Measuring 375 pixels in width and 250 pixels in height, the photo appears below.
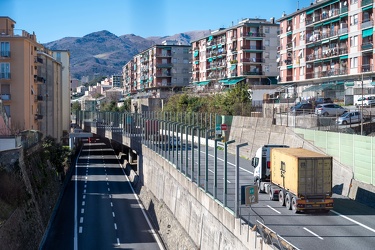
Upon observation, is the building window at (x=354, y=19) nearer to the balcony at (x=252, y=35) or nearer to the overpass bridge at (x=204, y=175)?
the overpass bridge at (x=204, y=175)

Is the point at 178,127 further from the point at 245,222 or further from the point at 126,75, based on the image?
the point at 126,75

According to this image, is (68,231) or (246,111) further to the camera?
(246,111)

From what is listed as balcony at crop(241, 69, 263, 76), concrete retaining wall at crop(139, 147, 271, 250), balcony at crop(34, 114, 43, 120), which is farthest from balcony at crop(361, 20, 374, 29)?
balcony at crop(34, 114, 43, 120)

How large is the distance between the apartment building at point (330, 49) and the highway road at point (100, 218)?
64.1 feet

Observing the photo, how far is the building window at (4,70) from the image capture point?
44.3 m

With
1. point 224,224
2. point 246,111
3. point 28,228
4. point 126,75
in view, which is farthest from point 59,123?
point 126,75

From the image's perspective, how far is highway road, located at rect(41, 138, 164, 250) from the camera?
1116 inches

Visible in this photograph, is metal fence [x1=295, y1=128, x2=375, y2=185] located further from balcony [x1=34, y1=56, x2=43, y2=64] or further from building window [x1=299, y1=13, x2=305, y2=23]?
balcony [x1=34, y1=56, x2=43, y2=64]

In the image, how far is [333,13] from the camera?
1914 inches

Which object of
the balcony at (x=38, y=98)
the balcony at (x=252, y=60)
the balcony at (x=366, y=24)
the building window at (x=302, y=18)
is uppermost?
the building window at (x=302, y=18)

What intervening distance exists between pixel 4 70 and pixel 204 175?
1075 inches

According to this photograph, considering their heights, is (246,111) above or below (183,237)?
above

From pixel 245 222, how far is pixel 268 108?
2956 centimetres

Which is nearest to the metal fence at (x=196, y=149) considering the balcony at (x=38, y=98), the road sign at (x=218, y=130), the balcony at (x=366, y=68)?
the road sign at (x=218, y=130)
